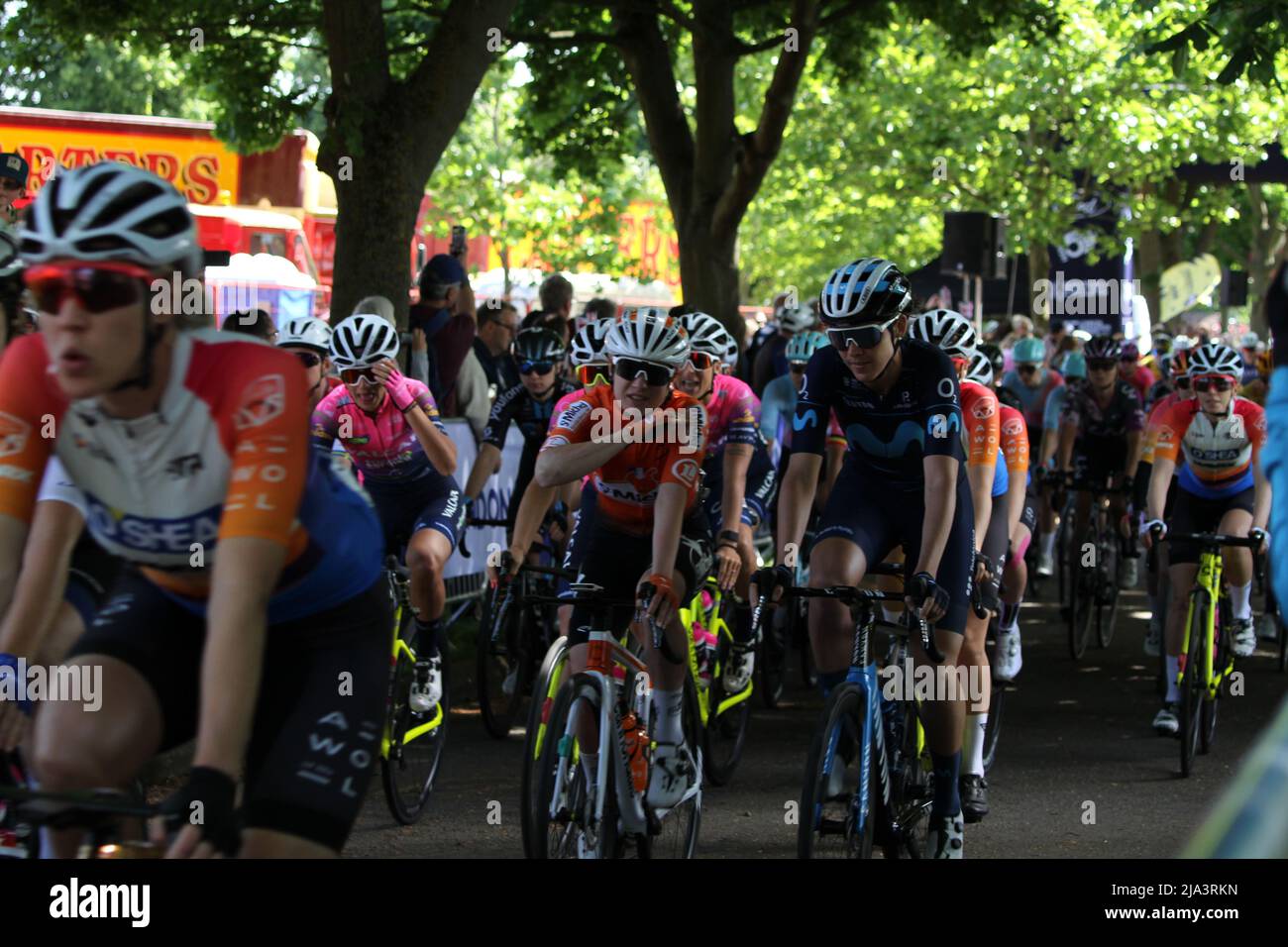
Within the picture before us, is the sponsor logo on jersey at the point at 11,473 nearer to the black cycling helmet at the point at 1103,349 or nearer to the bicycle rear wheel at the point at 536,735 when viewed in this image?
the bicycle rear wheel at the point at 536,735

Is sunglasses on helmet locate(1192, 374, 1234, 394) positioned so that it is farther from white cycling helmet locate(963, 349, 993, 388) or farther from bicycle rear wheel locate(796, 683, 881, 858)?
bicycle rear wheel locate(796, 683, 881, 858)

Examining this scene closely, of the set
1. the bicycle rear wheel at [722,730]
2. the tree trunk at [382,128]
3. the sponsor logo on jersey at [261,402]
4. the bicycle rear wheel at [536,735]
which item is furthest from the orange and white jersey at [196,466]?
the tree trunk at [382,128]

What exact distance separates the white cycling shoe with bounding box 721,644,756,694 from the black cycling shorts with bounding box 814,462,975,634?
2.85m

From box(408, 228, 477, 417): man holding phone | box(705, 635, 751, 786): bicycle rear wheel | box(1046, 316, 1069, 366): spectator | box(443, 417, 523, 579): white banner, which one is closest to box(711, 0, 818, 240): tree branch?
box(408, 228, 477, 417): man holding phone

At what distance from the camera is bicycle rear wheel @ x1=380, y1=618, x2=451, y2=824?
7758 mm

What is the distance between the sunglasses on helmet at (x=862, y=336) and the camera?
20.9 ft

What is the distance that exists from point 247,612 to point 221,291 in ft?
73.1

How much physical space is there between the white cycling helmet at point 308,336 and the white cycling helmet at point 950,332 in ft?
9.16

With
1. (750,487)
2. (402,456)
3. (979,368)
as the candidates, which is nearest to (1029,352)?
(979,368)

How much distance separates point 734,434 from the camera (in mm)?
8883

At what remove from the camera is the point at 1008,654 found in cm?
1030

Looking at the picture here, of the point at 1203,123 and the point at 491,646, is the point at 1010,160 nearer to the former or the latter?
the point at 1203,123

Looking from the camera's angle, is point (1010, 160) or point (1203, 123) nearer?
point (1203, 123)

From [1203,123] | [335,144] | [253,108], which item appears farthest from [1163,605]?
[1203,123]
